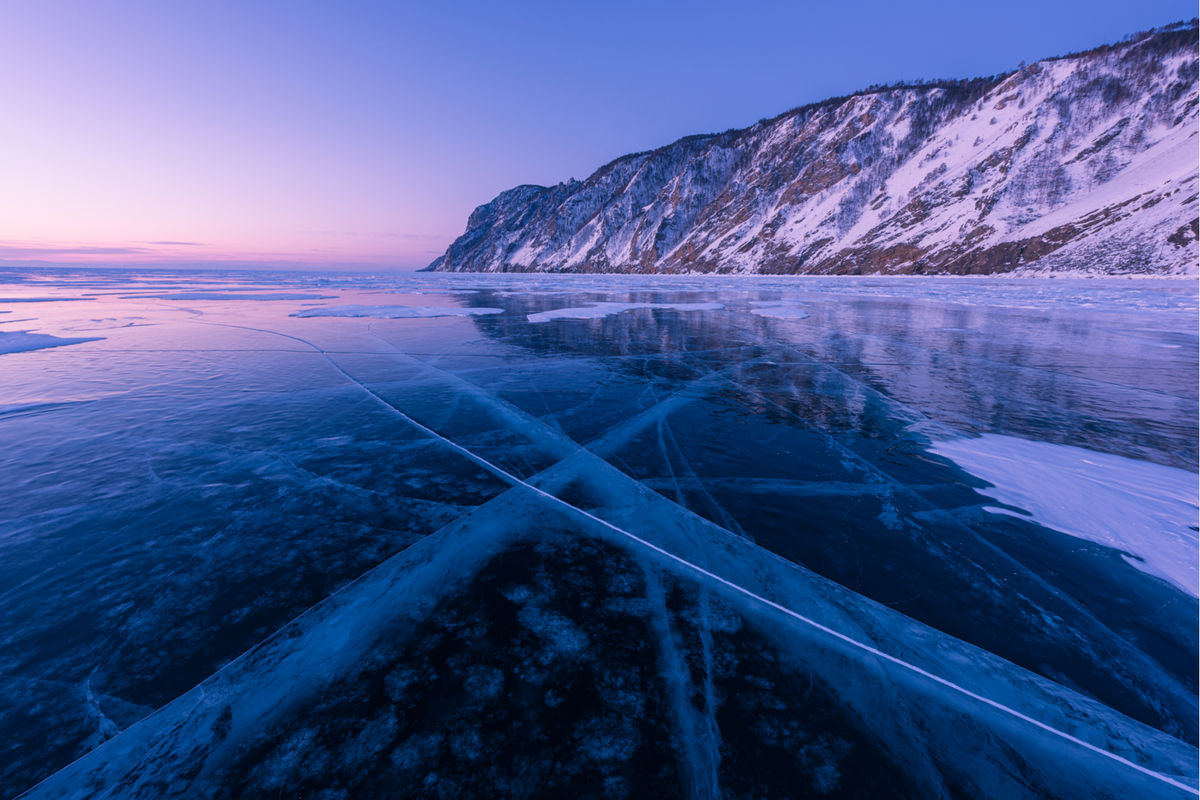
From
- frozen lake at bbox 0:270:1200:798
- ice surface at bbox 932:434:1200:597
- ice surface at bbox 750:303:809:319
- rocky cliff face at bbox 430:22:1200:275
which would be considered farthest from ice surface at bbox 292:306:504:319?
rocky cliff face at bbox 430:22:1200:275

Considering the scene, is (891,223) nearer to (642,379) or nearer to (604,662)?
(642,379)

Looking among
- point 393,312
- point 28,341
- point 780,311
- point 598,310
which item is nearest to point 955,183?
point 780,311

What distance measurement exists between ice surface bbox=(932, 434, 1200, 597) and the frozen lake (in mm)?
35

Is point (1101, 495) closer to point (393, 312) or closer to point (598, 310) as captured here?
point (598, 310)

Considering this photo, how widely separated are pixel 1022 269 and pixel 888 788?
2508 inches

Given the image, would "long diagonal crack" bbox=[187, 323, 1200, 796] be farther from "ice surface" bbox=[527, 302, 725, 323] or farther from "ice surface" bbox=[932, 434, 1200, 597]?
"ice surface" bbox=[527, 302, 725, 323]

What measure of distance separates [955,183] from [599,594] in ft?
259

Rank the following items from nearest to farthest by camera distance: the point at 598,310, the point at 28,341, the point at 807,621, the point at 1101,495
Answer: the point at 807,621 → the point at 1101,495 → the point at 28,341 → the point at 598,310

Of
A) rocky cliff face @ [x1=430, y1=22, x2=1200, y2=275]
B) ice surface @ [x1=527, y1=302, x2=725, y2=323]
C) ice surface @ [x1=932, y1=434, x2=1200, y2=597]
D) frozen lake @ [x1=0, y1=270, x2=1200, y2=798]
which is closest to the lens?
frozen lake @ [x1=0, y1=270, x2=1200, y2=798]

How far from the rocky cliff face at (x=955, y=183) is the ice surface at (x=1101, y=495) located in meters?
53.7

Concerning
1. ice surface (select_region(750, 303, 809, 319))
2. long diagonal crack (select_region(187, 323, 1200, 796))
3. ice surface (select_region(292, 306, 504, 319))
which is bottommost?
long diagonal crack (select_region(187, 323, 1200, 796))

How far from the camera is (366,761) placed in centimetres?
186

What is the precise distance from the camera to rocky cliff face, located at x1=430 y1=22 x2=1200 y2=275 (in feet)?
150

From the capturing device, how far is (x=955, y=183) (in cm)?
5944
